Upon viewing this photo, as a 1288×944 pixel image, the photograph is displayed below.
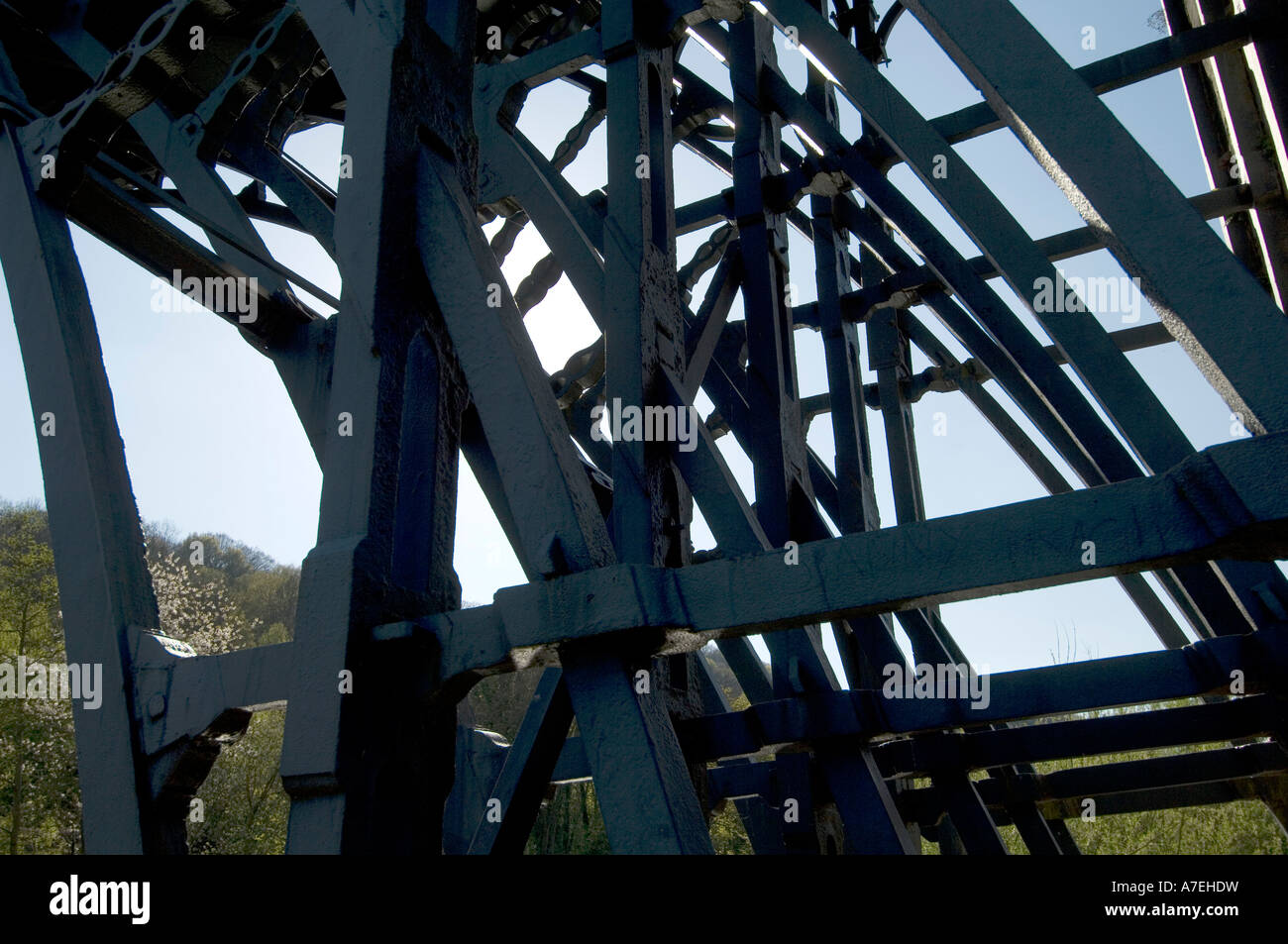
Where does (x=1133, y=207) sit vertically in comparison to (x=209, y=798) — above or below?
above

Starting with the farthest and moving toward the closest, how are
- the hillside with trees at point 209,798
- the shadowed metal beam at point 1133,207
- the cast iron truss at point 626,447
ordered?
1. the hillside with trees at point 209,798
2. the cast iron truss at point 626,447
3. the shadowed metal beam at point 1133,207

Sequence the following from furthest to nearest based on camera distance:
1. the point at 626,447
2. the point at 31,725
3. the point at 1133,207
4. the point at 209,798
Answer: the point at 209,798 → the point at 31,725 → the point at 626,447 → the point at 1133,207

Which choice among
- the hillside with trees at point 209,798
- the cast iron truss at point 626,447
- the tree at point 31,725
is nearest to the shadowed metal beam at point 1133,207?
the cast iron truss at point 626,447

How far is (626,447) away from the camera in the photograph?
299 cm

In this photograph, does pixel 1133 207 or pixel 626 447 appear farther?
pixel 626 447

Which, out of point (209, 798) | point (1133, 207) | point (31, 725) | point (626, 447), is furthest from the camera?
point (209, 798)

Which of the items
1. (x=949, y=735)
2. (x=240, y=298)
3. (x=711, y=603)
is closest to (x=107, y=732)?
(x=240, y=298)

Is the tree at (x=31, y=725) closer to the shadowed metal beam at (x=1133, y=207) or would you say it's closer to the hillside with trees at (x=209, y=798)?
the hillside with trees at (x=209, y=798)

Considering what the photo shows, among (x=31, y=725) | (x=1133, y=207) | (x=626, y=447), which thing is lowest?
(x=31, y=725)

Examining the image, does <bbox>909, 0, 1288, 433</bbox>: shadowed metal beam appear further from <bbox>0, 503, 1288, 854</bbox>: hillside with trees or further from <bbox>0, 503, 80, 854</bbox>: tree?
<bbox>0, 503, 80, 854</bbox>: tree

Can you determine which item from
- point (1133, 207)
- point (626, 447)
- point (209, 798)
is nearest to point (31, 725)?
point (209, 798)

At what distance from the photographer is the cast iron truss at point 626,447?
2131 mm

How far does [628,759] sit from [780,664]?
2.07m

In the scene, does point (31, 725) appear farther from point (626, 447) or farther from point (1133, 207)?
point (1133, 207)
